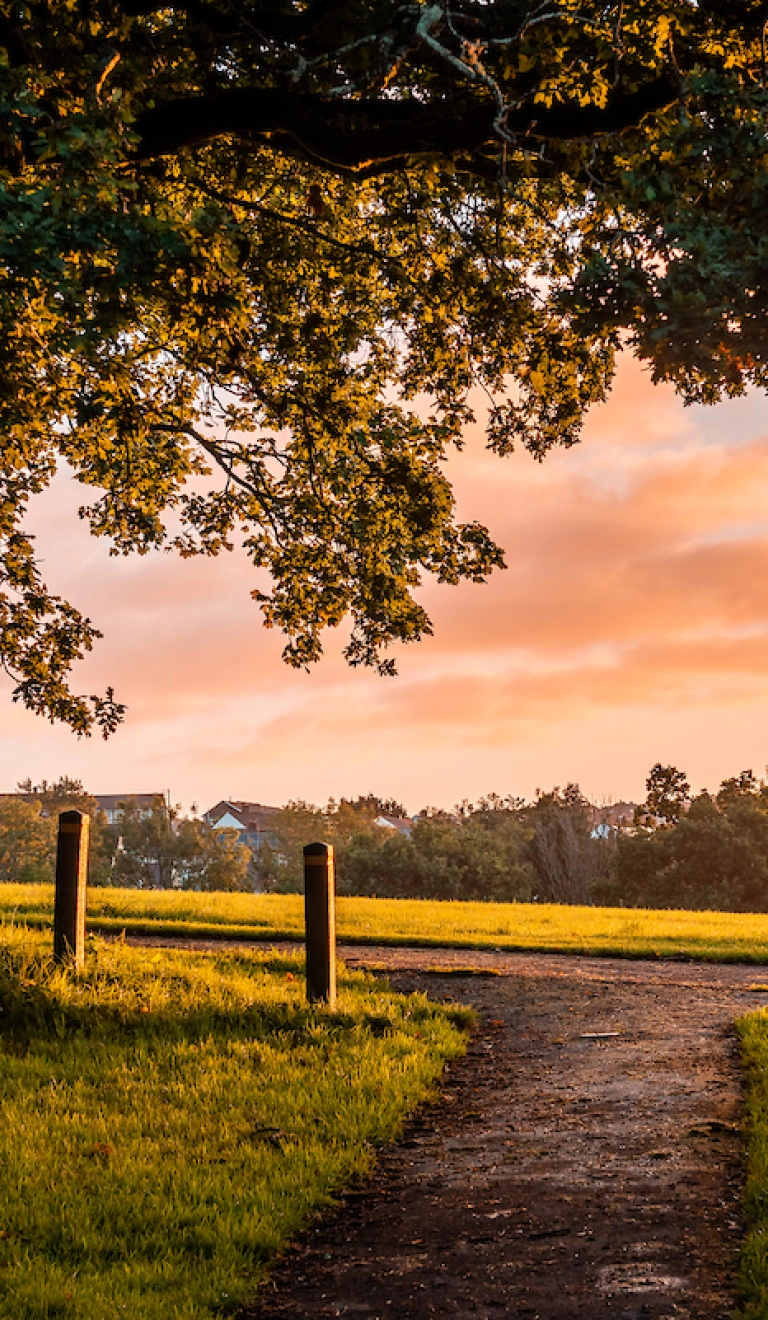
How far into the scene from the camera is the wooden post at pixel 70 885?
33.6 feet

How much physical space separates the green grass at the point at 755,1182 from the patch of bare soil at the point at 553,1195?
78 millimetres

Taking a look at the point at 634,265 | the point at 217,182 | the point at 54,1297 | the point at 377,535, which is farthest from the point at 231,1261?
the point at 217,182

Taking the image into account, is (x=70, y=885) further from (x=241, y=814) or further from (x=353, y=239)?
(x=241, y=814)

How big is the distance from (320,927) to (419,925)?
33.5 ft

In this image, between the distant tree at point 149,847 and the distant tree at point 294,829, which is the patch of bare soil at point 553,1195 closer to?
the distant tree at point 149,847

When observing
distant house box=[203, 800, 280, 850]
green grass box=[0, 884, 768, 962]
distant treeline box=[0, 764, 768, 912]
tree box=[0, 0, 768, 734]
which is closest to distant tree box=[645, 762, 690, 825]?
distant treeline box=[0, 764, 768, 912]

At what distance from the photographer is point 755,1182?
523 centimetres

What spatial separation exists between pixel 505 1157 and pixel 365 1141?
0.85 meters

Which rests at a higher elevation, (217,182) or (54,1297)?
(217,182)

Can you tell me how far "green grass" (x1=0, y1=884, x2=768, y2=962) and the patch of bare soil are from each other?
6.68m

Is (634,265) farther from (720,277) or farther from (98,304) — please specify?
(98,304)

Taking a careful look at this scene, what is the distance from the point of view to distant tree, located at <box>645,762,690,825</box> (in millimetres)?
53031

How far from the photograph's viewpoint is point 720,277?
641 cm

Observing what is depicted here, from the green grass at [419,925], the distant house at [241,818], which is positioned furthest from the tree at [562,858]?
the distant house at [241,818]
